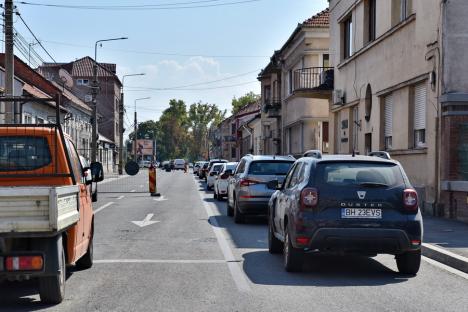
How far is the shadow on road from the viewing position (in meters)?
8.71

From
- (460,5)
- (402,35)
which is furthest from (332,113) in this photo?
(460,5)

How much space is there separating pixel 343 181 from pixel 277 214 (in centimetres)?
194

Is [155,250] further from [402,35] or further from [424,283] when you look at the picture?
Answer: [402,35]

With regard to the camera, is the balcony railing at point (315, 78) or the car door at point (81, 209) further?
the balcony railing at point (315, 78)

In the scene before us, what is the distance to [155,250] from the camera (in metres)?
11.6

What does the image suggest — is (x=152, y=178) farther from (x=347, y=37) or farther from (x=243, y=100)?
(x=243, y=100)

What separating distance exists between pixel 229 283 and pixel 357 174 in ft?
7.33

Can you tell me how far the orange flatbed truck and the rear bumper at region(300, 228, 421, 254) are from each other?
2987mm

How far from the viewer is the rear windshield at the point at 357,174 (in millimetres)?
9086

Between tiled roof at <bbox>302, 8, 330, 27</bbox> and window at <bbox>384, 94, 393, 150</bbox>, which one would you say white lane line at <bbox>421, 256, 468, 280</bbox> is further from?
tiled roof at <bbox>302, 8, 330, 27</bbox>

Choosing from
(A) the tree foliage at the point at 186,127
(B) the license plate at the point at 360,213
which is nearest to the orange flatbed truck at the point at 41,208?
(B) the license plate at the point at 360,213

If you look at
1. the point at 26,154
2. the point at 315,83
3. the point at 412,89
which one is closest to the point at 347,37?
the point at 315,83

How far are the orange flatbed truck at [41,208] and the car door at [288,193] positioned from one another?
108 inches

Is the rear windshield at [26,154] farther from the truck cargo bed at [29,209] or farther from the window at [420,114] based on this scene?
the window at [420,114]
